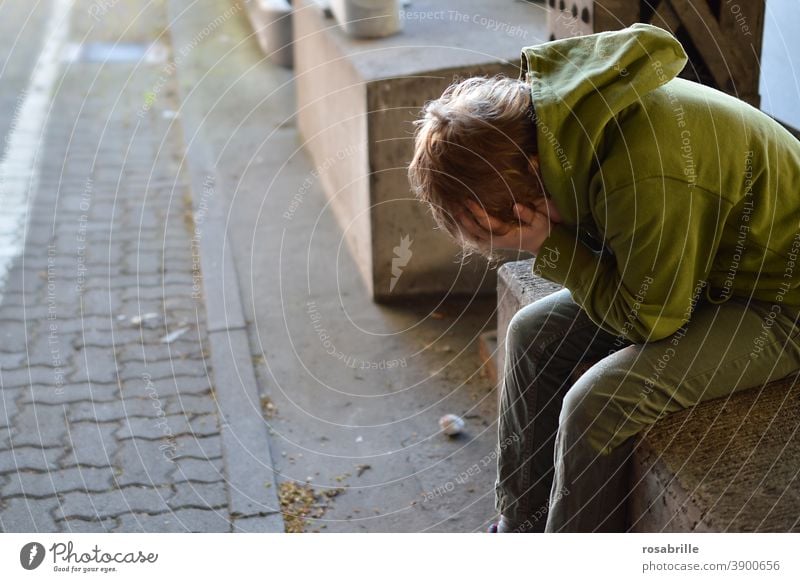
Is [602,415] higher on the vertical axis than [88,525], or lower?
higher

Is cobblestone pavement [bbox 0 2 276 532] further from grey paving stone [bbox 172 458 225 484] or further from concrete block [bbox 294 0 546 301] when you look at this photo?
concrete block [bbox 294 0 546 301]

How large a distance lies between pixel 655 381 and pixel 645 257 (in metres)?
0.22

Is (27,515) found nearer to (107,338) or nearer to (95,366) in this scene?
(95,366)

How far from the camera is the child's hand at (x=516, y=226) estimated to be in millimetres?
1625

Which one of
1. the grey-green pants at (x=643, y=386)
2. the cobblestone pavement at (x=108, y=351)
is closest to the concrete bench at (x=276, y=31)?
the cobblestone pavement at (x=108, y=351)

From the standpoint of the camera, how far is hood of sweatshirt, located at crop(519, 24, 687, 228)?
1556 mm

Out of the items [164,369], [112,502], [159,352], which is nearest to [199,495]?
[112,502]

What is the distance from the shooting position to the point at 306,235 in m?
3.79

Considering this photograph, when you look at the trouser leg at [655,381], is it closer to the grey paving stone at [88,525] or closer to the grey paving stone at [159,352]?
the grey paving stone at [88,525]

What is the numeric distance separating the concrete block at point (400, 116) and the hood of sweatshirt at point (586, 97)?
57.1 inches

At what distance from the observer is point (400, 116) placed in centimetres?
311

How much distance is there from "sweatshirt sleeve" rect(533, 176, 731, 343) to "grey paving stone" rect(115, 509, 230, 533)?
1.07m
